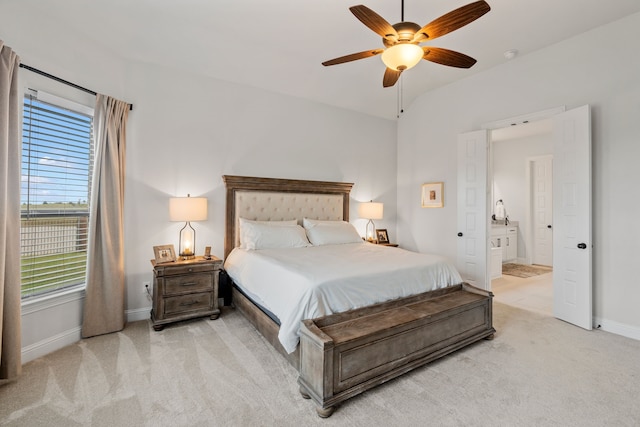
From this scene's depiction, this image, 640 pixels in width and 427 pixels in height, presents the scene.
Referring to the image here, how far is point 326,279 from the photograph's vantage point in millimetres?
2115

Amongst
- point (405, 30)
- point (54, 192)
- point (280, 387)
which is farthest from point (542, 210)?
point (54, 192)

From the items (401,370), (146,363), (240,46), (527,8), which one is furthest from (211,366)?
(527,8)

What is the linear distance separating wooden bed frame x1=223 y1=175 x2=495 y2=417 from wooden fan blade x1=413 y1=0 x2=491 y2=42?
201cm

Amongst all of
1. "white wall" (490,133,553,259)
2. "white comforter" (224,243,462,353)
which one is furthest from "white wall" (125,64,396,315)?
"white wall" (490,133,553,259)

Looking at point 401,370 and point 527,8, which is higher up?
point 527,8

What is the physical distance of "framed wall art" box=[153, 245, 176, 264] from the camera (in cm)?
310

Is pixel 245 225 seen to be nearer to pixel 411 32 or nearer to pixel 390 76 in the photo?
pixel 390 76

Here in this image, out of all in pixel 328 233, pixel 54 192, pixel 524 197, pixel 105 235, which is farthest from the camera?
pixel 524 197

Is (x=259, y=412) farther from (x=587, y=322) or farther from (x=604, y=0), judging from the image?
(x=604, y=0)

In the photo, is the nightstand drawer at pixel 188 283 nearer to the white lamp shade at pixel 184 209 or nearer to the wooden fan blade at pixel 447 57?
the white lamp shade at pixel 184 209

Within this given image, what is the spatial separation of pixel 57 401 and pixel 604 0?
5.48 meters

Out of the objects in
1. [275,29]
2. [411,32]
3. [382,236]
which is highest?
[275,29]

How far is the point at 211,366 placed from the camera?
7.47 ft

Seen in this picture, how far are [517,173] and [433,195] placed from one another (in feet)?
11.5
